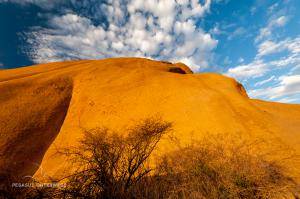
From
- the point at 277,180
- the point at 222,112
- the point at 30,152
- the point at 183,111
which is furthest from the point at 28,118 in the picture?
the point at 277,180

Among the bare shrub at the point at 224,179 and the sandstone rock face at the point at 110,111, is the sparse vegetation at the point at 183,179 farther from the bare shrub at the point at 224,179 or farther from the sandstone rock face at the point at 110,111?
the sandstone rock face at the point at 110,111

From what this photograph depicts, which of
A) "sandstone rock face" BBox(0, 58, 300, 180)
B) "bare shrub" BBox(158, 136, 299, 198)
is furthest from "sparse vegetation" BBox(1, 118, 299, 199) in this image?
"sandstone rock face" BBox(0, 58, 300, 180)

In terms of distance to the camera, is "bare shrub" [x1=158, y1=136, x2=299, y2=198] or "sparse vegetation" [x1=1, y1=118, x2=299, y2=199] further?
"bare shrub" [x1=158, y1=136, x2=299, y2=198]

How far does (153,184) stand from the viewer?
Answer: 18.3 ft

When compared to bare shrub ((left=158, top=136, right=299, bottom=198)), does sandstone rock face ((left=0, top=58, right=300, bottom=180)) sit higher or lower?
higher

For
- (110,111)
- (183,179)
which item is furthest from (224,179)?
(110,111)

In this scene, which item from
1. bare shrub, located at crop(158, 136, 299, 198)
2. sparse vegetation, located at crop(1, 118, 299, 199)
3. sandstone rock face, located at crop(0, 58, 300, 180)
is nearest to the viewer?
Result: sparse vegetation, located at crop(1, 118, 299, 199)

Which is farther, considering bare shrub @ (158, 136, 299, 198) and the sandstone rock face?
the sandstone rock face

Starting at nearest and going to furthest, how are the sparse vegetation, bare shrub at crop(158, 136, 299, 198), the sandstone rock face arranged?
1. the sparse vegetation
2. bare shrub at crop(158, 136, 299, 198)
3. the sandstone rock face

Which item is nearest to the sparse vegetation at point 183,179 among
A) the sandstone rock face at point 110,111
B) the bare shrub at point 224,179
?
the bare shrub at point 224,179

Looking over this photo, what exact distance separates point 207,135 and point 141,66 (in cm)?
1562

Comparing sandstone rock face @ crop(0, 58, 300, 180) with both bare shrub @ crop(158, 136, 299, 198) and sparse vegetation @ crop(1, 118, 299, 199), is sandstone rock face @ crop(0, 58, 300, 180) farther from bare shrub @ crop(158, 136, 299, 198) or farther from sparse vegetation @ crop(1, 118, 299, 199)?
sparse vegetation @ crop(1, 118, 299, 199)

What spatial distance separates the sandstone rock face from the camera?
39.1 feet

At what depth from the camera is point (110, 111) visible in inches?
635
